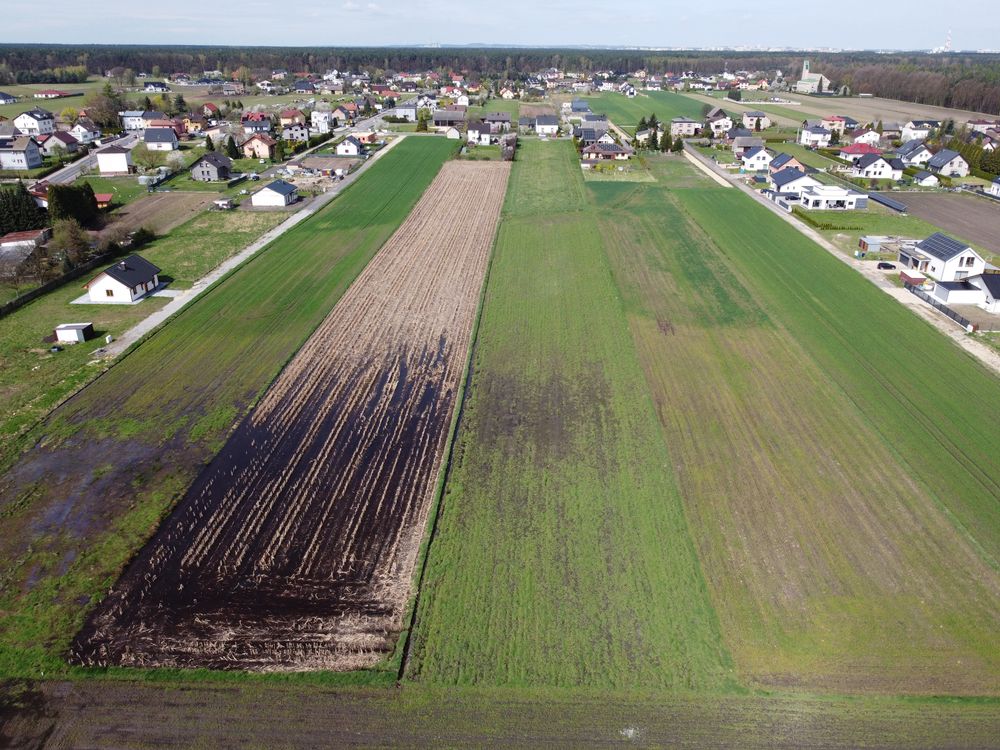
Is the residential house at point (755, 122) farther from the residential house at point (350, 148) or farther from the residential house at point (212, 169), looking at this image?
the residential house at point (212, 169)

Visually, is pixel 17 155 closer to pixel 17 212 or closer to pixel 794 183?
pixel 17 212

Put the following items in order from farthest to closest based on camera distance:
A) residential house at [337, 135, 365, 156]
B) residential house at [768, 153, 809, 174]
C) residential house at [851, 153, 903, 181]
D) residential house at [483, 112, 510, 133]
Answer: residential house at [483, 112, 510, 133] < residential house at [337, 135, 365, 156] < residential house at [851, 153, 903, 181] < residential house at [768, 153, 809, 174]

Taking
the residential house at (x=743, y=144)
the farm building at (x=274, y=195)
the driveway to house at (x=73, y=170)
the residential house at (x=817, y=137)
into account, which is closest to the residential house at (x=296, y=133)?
the driveway to house at (x=73, y=170)

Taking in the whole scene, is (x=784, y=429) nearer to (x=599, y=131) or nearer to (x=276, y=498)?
(x=276, y=498)

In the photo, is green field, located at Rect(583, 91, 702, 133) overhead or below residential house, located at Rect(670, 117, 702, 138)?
overhead

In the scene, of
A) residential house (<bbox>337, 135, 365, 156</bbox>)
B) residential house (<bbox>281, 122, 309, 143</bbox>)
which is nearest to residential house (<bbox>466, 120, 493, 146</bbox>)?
residential house (<bbox>337, 135, 365, 156</bbox>)

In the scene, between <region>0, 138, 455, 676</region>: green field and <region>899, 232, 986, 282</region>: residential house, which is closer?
<region>0, 138, 455, 676</region>: green field

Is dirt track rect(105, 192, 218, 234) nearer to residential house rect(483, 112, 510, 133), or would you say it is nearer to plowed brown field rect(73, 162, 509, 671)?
plowed brown field rect(73, 162, 509, 671)
